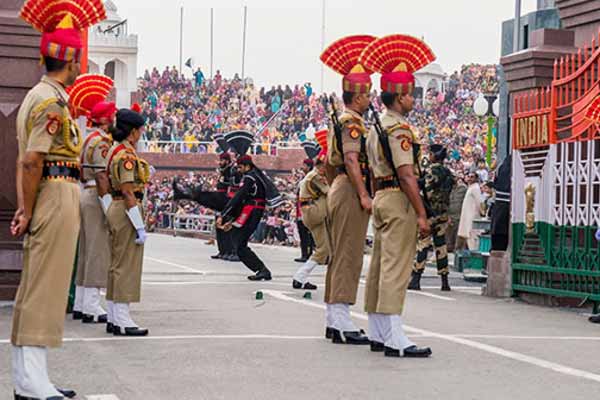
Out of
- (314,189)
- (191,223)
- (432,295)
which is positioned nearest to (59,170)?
(432,295)

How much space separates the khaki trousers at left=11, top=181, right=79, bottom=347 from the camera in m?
6.67

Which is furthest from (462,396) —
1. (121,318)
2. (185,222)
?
(185,222)

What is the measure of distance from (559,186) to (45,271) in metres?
8.25

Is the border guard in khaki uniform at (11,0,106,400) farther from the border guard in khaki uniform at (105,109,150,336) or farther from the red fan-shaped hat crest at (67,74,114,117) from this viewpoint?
the red fan-shaped hat crest at (67,74,114,117)

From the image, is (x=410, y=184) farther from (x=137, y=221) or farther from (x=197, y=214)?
(x=197, y=214)

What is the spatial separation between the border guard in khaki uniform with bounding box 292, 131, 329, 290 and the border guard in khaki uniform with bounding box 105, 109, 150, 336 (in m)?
5.05

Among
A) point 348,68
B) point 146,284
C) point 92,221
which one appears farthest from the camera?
point 146,284

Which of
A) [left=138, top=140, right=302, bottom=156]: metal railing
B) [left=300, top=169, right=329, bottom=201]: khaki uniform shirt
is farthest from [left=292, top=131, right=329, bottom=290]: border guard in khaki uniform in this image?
[left=138, top=140, right=302, bottom=156]: metal railing

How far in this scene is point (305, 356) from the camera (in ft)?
29.1

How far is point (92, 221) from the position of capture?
449 inches

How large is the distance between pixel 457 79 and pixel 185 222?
35.6 m

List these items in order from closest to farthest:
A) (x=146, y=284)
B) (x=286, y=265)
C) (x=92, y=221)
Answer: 1. (x=92, y=221)
2. (x=146, y=284)
3. (x=286, y=265)

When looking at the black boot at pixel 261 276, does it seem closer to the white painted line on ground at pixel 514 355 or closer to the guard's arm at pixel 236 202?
the guard's arm at pixel 236 202

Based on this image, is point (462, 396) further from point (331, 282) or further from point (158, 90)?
point (158, 90)
